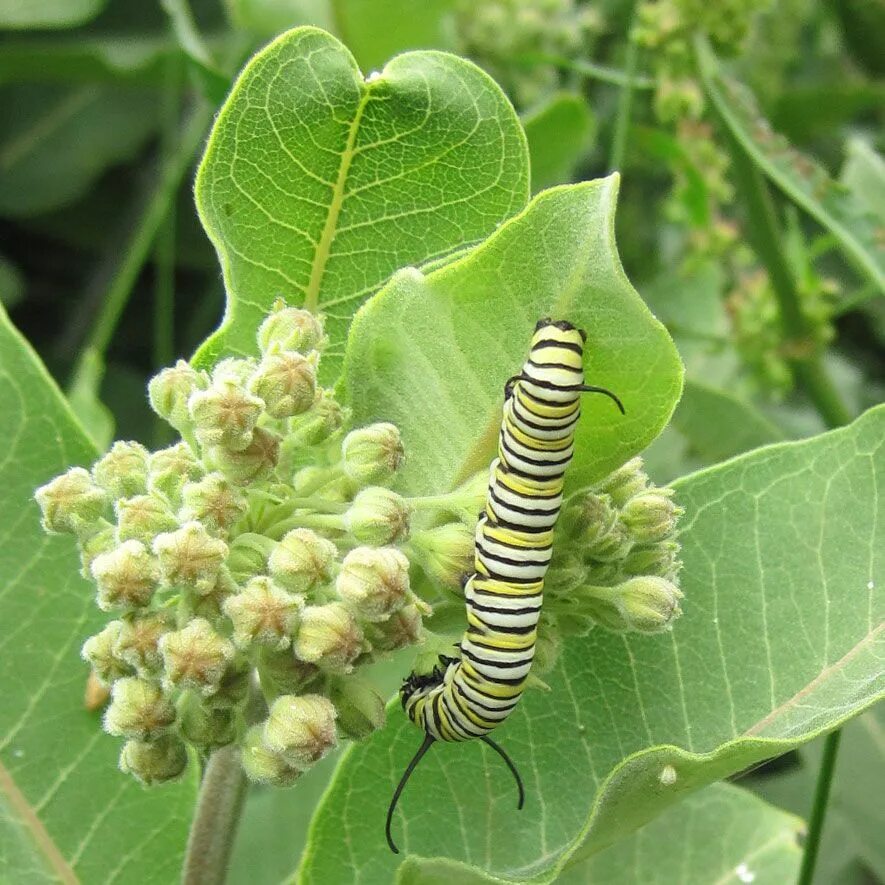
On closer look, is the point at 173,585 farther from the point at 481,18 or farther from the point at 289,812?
the point at 481,18

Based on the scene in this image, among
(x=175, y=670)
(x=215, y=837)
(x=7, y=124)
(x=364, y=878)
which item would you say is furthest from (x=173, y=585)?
(x=7, y=124)

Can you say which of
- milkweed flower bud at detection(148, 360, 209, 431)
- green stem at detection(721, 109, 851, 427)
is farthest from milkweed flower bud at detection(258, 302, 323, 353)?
green stem at detection(721, 109, 851, 427)

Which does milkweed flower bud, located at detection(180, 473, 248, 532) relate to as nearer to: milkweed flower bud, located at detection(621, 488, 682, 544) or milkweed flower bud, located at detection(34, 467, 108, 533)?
milkweed flower bud, located at detection(34, 467, 108, 533)

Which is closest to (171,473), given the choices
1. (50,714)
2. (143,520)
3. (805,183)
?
(143,520)

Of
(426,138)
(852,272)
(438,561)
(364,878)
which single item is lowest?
(852,272)

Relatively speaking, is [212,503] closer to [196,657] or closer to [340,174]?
[196,657]

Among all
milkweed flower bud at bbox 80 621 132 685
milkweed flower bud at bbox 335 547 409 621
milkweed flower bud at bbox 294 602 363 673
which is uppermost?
milkweed flower bud at bbox 335 547 409 621
